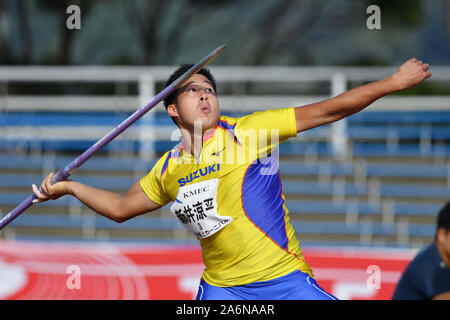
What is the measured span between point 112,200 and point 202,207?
0.64 m

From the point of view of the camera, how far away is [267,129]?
411 centimetres

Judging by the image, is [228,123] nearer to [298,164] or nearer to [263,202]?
[263,202]

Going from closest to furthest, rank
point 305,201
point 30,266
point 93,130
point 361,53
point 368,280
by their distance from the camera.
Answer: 1. point 368,280
2. point 30,266
3. point 305,201
4. point 93,130
5. point 361,53

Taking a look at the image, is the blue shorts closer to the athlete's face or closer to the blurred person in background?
the blurred person in background

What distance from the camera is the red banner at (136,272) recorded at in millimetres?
7277

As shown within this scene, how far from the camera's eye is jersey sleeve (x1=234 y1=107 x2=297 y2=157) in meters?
4.06

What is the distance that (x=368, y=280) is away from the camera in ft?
23.8

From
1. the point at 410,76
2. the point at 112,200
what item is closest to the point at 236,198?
the point at 112,200

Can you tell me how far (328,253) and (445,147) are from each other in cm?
421

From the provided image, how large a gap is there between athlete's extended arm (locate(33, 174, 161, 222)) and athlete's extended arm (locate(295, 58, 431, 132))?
1070mm

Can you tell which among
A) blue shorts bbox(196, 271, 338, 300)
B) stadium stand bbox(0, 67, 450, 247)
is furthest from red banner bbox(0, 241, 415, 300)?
blue shorts bbox(196, 271, 338, 300)

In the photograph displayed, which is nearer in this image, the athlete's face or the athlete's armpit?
the athlete's face

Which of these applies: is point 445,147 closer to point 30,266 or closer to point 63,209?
point 63,209
